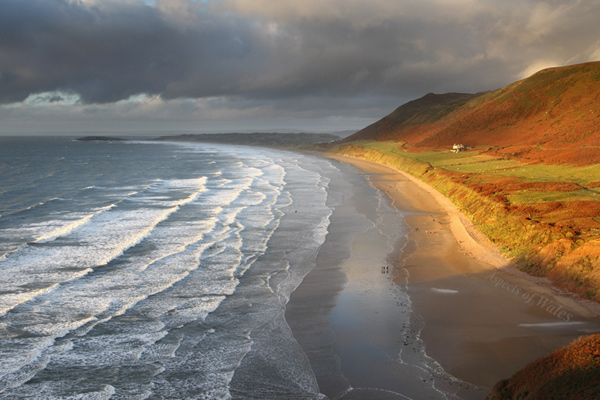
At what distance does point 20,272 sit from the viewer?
2377 cm

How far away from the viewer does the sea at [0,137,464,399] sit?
13.8m

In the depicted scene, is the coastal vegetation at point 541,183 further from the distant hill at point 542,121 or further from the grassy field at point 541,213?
the distant hill at point 542,121

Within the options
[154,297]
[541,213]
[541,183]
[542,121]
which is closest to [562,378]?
[154,297]

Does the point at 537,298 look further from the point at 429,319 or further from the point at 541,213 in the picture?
the point at 541,213

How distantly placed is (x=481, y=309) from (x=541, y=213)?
42.9 ft

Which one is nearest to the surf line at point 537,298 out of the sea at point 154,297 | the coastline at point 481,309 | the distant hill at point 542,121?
the coastline at point 481,309

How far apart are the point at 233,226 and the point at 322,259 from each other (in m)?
10.8

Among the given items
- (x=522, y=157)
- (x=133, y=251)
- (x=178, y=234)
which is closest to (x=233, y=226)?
A: (x=178, y=234)

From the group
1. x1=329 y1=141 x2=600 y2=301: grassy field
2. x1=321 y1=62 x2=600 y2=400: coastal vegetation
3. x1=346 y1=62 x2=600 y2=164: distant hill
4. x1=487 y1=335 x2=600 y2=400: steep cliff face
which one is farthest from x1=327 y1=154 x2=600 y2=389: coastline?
x1=346 y1=62 x2=600 y2=164: distant hill

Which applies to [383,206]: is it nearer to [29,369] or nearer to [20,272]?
[20,272]

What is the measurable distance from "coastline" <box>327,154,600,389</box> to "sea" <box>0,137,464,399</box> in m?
4.95

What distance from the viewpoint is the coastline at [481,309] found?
48.2 feet

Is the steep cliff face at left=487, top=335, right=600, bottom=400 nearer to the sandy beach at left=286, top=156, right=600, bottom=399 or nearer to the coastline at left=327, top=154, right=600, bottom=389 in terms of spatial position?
the sandy beach at left=286, top=156, right=600, bottom=399

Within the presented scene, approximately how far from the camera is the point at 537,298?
19625mm
